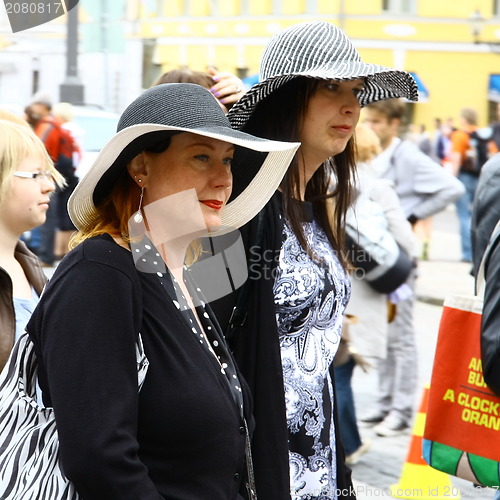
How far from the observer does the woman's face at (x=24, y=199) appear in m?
3.19

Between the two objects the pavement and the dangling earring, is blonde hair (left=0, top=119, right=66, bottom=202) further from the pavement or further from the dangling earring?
the pavement

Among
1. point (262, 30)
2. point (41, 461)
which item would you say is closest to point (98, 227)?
point (41, 461)

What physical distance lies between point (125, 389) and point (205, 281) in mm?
755

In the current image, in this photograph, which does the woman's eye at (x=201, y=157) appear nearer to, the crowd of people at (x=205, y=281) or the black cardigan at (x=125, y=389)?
the crowd of people at (x=205, y=281)

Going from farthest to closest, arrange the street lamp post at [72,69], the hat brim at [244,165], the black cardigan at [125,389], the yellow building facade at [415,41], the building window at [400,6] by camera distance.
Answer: the building window at [400,6] < the yellow building facade at [415,41] < the street lamp post at [72,69] < the hat brim at [244,165] < the black cardigan at [125,389]

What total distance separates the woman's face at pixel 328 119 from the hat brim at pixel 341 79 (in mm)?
56

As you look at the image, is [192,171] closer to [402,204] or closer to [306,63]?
[306,63]

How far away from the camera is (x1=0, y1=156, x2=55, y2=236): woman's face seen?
319 cm

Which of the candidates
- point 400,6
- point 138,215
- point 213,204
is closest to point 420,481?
point 213,204

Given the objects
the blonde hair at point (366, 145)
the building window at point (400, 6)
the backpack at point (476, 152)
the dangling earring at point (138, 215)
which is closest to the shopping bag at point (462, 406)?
A: the dangling earring at point (138, 215)

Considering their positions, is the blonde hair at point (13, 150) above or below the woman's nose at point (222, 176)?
below

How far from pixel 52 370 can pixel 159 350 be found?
22cm

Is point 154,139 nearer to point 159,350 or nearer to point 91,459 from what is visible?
point 159,350

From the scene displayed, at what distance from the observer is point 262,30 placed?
30625 millimetres
